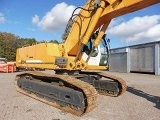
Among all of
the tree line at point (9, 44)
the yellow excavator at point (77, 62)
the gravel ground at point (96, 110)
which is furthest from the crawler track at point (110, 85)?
the tree line at point (9, 44)

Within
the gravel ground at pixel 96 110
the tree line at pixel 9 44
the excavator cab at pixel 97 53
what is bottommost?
the gravel ground at pixel 96 110

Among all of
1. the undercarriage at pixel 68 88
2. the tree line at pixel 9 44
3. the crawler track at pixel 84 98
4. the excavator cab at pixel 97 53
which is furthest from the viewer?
the tree line at pixel 9 44

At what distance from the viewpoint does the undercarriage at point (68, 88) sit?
237 inches

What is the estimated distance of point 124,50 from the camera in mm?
28938

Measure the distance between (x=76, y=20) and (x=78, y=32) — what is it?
18.9 inches

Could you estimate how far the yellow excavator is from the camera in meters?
6.27

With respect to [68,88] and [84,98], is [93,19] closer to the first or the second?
[68,88]

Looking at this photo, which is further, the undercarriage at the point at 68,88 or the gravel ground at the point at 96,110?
the undercarriage at the point at 68,88

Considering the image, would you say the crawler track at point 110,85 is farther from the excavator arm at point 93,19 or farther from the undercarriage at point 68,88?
the excavator arm at point 93,19

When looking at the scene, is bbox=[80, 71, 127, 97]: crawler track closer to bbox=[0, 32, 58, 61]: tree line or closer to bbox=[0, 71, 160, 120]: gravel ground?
bbox=[0, 71, 160, 120]: gravel ground

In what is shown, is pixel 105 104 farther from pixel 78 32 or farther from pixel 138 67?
pixel 138 67

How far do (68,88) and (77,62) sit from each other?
1.20m

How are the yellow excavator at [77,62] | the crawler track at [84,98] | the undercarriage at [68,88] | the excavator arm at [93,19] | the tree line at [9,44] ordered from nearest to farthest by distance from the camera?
the crawler track at [84,98] < the undercarriage at [68,88] < the yellow excavator at [77,62] < the excavator arm at [93,19] < the tree line at [9,44]

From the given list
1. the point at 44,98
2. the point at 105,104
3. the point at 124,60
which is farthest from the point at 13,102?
the point at 124,60
